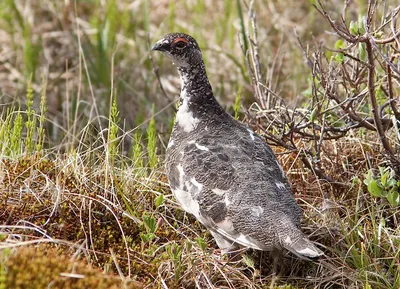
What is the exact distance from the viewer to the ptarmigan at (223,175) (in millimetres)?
3701

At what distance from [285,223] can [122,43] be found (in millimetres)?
5036

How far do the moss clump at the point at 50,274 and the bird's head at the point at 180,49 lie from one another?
1.91m

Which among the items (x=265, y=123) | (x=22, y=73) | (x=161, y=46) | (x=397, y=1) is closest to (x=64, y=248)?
(x=161, y=46)

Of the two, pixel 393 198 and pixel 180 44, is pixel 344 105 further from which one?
pixel 180 44

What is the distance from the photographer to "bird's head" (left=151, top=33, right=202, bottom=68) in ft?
15.4

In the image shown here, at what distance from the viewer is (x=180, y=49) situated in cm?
471

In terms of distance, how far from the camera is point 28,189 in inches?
162

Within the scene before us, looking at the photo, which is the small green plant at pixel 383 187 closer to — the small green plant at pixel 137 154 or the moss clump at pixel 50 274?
the small green plant at pixel 137 154

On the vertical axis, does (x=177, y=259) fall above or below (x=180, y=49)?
below

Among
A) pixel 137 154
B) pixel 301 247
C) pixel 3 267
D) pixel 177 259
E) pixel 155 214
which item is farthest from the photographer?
pixel 137 154

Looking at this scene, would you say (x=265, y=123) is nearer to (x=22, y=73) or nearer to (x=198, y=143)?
(x=198, y=143)

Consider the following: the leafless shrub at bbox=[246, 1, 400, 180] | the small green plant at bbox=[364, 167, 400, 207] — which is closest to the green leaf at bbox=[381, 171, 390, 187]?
the small green plant at bbox=[364, 167, 400, 207]

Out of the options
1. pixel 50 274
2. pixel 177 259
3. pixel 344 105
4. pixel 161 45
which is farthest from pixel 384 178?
pixel 50 274

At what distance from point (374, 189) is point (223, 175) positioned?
0.98 m
